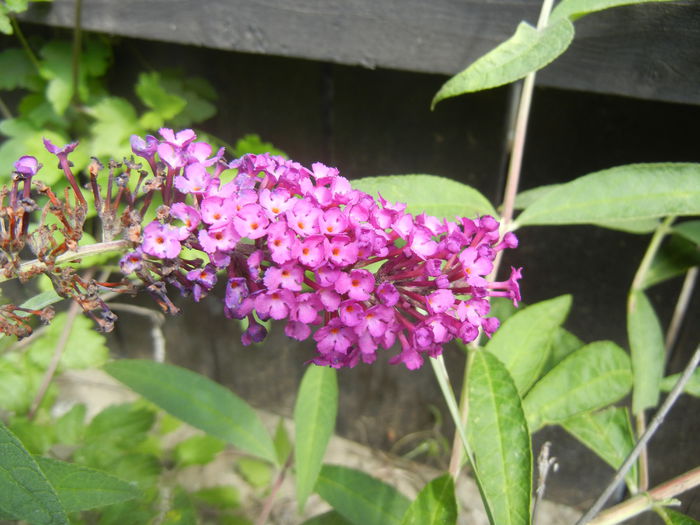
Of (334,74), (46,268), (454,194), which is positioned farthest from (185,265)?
(334,74)

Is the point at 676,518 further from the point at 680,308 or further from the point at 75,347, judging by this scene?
the point at 75,347

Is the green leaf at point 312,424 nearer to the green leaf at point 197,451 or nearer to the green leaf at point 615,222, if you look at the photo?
the green leaf at point 615,222

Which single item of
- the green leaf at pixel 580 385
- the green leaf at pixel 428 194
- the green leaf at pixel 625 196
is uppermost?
the green leaf at pixel 625 196

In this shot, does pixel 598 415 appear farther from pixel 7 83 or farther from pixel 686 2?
pixel 7 83

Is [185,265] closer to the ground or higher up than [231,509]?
higher up

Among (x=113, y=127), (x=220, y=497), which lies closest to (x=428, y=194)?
(x=113, y=127)

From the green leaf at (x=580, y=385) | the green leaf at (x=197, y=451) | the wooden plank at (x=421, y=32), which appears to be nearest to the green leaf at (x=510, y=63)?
the wooden plank at (x=421, y=32)
